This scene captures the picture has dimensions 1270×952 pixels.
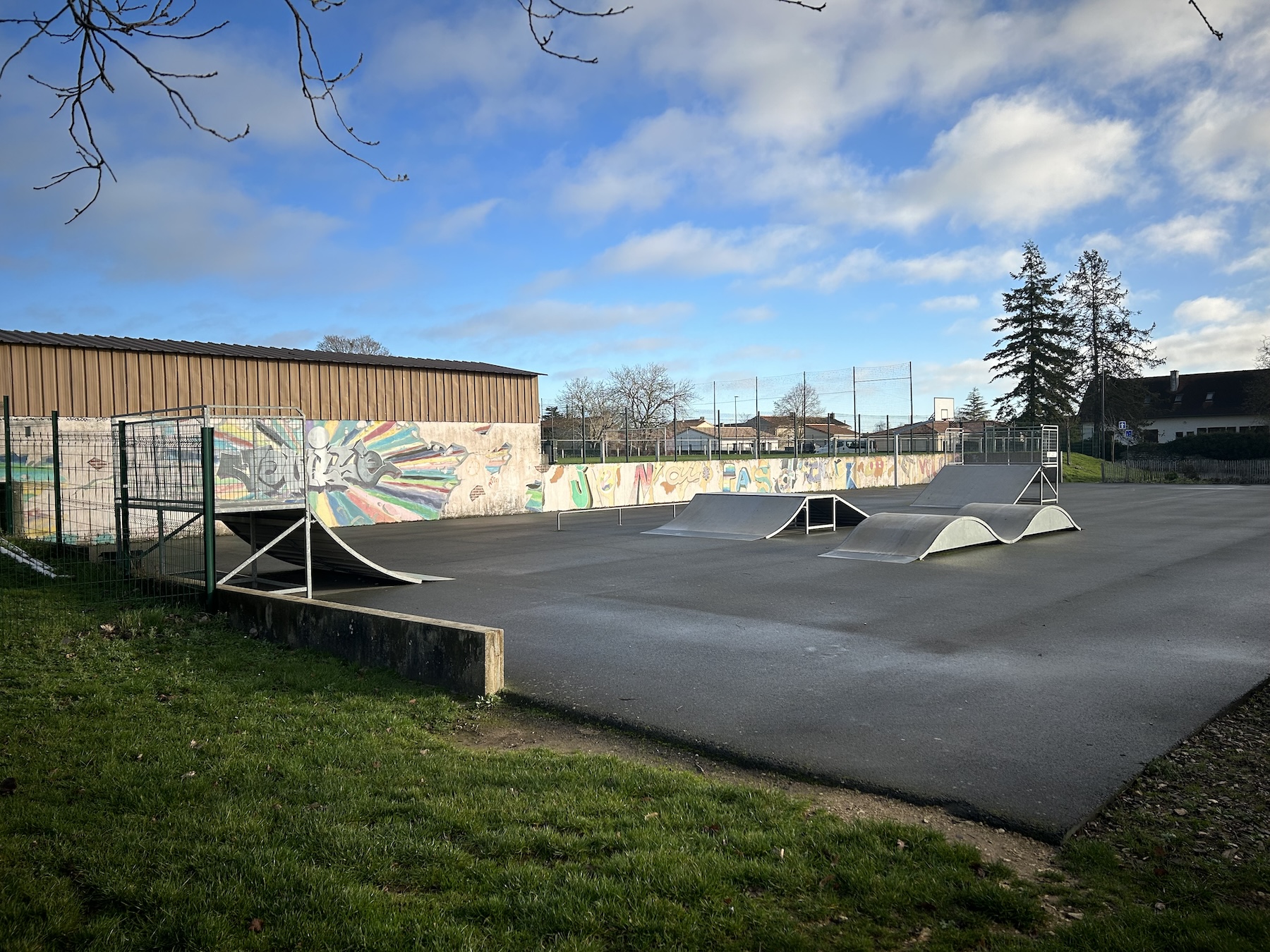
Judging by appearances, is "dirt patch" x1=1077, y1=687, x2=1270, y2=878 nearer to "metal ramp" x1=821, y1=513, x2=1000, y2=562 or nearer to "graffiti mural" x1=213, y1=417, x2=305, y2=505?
"metal ramp" x1=821, y1=513, x2=1000, y2=562

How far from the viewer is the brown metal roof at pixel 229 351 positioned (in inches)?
682

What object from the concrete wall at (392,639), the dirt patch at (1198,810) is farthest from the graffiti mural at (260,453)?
the dirt patch at (1198,810)

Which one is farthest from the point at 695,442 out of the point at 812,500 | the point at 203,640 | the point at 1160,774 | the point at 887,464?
the point at 1160,774

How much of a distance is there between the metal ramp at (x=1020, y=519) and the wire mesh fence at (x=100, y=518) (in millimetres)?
13031

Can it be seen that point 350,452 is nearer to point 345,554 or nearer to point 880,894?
point 345,554

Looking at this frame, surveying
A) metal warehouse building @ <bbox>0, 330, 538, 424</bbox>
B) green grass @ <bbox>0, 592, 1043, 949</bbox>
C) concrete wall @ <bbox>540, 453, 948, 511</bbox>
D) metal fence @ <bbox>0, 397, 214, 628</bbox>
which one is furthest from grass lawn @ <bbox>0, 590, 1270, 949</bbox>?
concrete wall @ <bbox>540, 453, 948, 511</bbox>

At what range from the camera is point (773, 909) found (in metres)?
3.11

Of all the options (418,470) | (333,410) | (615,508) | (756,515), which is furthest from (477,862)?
(615,508)

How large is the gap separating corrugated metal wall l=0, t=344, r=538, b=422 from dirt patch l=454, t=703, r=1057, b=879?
42.2 feet

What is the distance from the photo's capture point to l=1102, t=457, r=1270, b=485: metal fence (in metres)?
42.6

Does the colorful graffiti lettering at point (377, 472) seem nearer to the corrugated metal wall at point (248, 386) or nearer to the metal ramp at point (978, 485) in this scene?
the corrugated metal wall at point (248, 386)

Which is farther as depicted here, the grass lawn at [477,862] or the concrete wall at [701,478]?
the concrete wall at [701,478]

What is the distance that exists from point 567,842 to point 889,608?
658 centimetres

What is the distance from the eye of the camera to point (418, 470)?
22.5 m
